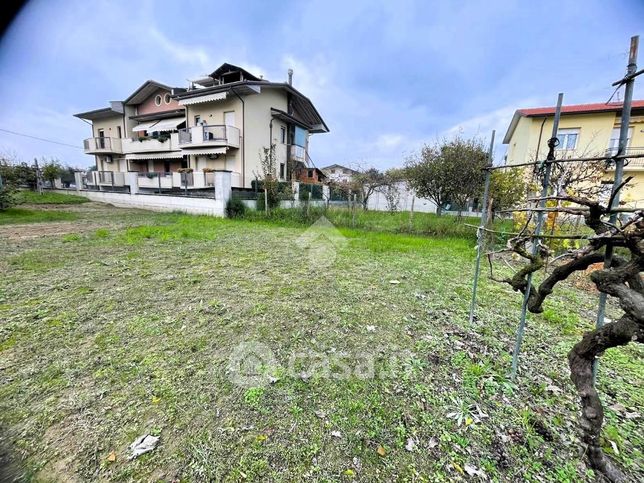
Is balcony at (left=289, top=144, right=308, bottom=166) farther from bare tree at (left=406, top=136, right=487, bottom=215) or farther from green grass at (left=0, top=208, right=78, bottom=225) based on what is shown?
green grass at (left=0, top=208, right=78, bottom=225)

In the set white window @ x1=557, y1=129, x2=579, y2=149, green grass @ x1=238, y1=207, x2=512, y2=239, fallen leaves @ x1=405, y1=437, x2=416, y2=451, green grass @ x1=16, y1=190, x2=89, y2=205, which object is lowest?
fallen leaves @ x1=405, y1=437, x2=416, y2=451

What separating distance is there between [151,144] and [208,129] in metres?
6.21

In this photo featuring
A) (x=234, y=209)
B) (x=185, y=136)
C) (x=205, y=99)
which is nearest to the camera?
(x=234, y=209)

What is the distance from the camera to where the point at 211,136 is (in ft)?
49.5

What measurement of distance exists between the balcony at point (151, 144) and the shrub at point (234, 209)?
889cm

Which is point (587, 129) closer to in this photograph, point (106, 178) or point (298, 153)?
point (298, 153)

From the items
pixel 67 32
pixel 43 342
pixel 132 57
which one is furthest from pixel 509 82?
pixel 43 342

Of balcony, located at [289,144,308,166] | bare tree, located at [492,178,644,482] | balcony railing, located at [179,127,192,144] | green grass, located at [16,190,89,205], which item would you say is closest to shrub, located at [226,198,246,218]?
balcony railing, located at [179,127,192,144]

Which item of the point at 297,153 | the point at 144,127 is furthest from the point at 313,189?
the point at 144,127

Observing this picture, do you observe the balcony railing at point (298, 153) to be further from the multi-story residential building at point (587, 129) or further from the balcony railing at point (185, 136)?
the multi-story residential building at point (587, 129)

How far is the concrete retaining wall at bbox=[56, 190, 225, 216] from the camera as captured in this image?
39.4ft

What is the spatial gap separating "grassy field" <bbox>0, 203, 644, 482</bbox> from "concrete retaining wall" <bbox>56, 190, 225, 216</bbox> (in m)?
7.97

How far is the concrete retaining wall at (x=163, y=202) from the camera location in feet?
39.4

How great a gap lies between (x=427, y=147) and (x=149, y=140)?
59.1 ft
